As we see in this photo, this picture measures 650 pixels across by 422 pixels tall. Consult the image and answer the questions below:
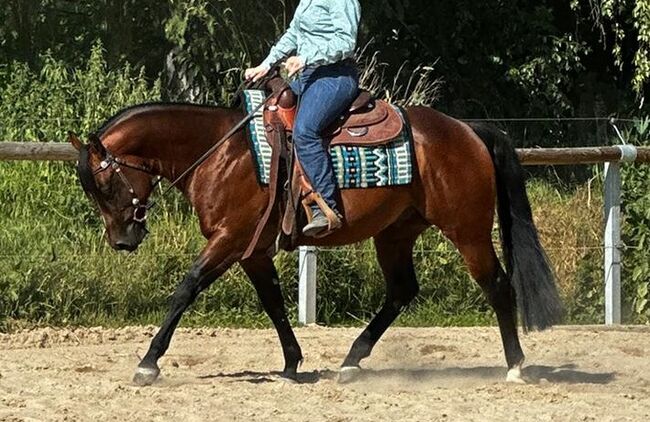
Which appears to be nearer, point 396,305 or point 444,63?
point 396,305

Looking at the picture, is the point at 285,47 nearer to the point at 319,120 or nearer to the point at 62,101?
the point at 319,120

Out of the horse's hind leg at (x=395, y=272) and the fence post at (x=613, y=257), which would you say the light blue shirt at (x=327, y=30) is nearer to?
the horse's hind leg at (x=395, y=272)

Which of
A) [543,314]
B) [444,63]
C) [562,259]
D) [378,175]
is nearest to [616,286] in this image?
[562,259]

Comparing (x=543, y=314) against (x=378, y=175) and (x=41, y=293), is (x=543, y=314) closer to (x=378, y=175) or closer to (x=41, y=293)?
(x=378, y=175)

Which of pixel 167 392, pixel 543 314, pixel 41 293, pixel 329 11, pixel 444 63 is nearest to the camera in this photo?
pixel 167 392

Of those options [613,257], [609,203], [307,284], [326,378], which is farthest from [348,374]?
[609,203]

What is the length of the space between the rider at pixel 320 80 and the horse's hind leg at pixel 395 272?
3.05 feet

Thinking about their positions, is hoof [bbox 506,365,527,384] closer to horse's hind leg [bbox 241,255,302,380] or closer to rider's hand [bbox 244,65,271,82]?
horse's hind leg [bbox 241,255,302,380]

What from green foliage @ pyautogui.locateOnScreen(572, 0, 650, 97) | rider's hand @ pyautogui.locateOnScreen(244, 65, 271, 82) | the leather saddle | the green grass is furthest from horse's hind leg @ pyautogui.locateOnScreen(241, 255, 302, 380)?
green foliage @ pyautogui.locateOnScreen(572, 0, 650, 97)

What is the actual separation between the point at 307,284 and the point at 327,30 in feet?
11.9

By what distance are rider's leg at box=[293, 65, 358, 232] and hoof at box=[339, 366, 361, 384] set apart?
1118 millimetres

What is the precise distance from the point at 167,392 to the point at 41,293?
12.3 feet

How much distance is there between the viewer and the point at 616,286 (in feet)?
36.6

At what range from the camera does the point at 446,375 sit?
852cm
